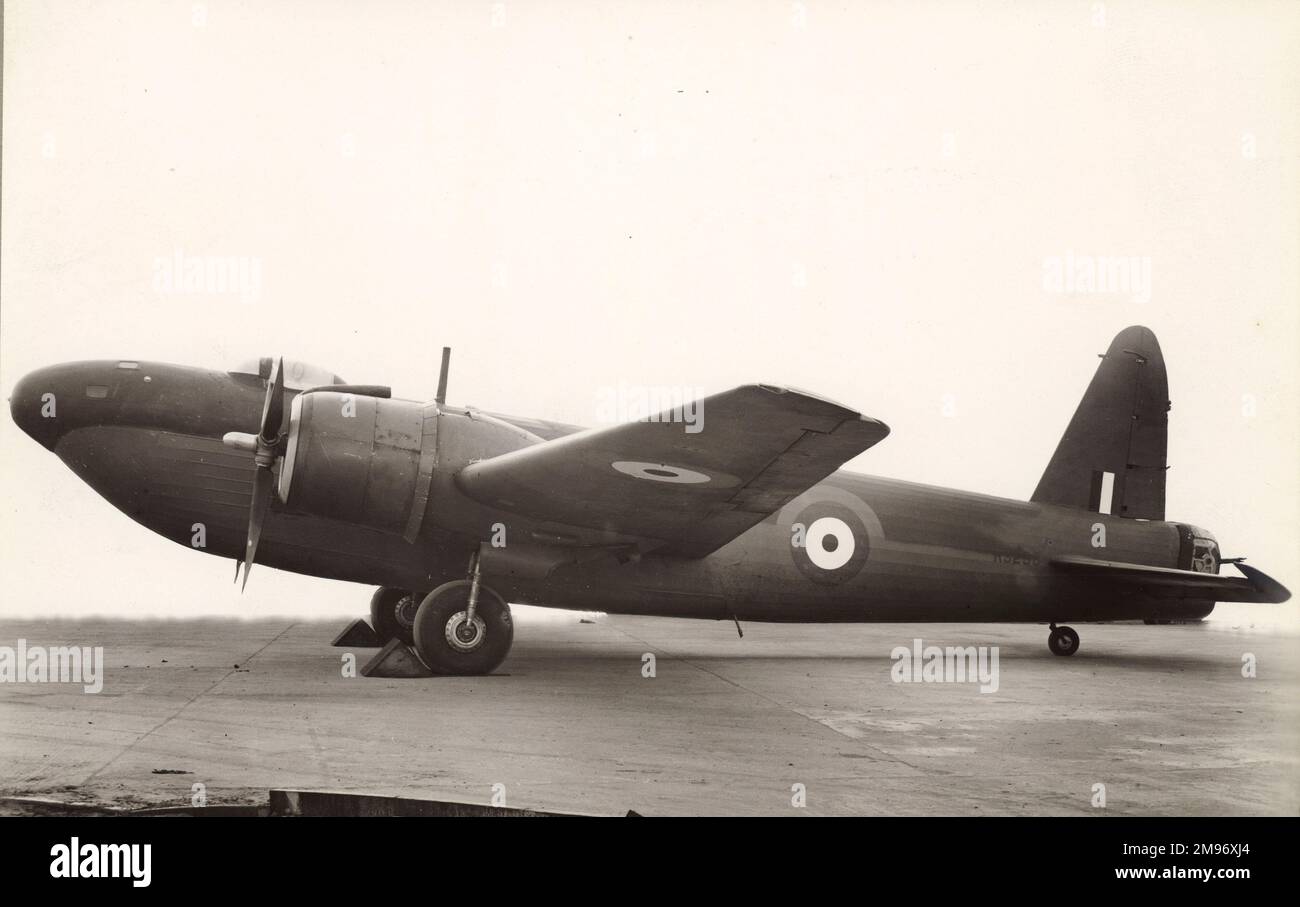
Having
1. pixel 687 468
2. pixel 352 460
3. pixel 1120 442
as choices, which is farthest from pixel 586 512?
pixel 1120 442

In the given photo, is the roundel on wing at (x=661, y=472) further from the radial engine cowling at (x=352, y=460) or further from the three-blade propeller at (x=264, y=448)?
the three-blade propeller at (x=264, y=448)

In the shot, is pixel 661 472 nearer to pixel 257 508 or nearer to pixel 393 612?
pixel 257 508

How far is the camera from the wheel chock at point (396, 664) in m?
9.00

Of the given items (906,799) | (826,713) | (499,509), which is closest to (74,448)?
(499,509)

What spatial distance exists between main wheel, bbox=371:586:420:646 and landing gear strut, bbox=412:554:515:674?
2.14m

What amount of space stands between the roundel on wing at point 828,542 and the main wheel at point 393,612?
412 cm

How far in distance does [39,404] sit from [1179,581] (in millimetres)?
11765

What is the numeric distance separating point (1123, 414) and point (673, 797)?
389 inches

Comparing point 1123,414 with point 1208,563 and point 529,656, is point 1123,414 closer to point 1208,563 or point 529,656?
point 1208,563

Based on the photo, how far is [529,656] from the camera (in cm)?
1141

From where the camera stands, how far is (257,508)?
8.99 metres

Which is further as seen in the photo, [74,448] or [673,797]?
[74,448]
